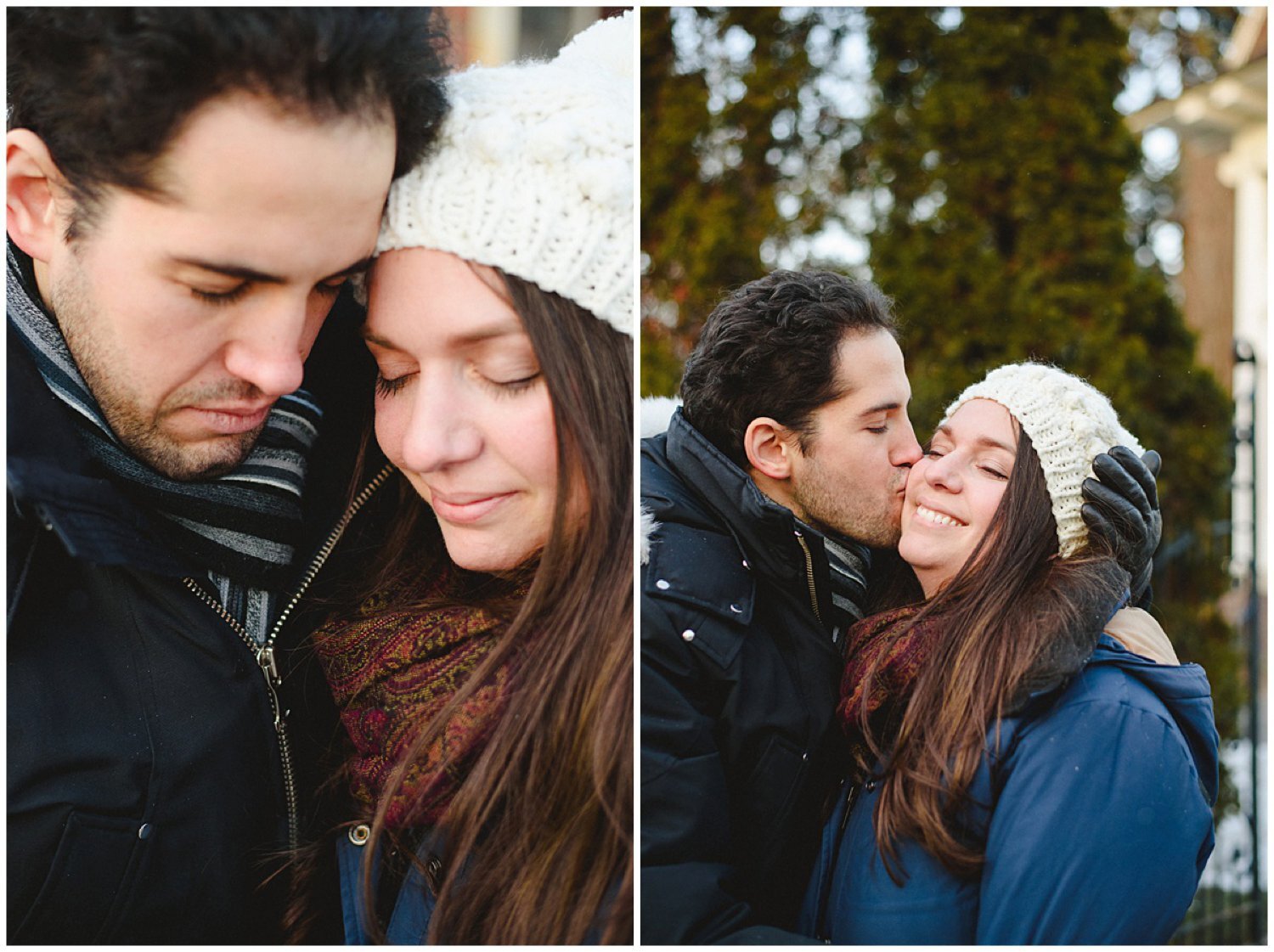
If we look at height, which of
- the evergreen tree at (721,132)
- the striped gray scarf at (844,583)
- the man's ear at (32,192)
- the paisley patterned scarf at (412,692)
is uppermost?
the evergreen tree at (721,132)

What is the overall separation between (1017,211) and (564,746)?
241 cm

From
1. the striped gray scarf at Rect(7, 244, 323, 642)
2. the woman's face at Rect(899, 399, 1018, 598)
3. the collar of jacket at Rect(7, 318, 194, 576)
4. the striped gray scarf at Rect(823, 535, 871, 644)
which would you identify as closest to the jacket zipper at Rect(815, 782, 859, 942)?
the striped gray scarf at Rect(823, 535, 871, 644)

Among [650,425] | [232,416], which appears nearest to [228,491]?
[232,416]

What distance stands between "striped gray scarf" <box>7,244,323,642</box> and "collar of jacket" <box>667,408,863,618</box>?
0.78 metres

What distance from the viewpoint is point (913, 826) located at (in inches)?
76.3

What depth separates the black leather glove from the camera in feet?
6.64

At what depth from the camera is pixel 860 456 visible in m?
2.20

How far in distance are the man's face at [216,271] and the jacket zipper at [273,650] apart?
0.81 feet

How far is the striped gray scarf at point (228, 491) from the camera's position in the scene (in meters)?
1.88

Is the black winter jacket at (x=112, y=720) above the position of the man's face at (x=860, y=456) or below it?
below

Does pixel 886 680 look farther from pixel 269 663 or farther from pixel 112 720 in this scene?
pixel 112 720

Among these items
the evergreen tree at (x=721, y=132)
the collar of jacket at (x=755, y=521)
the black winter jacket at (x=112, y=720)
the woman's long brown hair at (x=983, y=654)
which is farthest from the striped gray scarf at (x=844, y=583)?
the evergreen tree at (x=721, y=132)

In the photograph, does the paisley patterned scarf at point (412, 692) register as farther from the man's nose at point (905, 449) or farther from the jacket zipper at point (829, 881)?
the man's nose at point (905, 449)

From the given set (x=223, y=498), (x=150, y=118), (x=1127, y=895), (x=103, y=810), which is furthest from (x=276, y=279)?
(x=1127, y=895)
